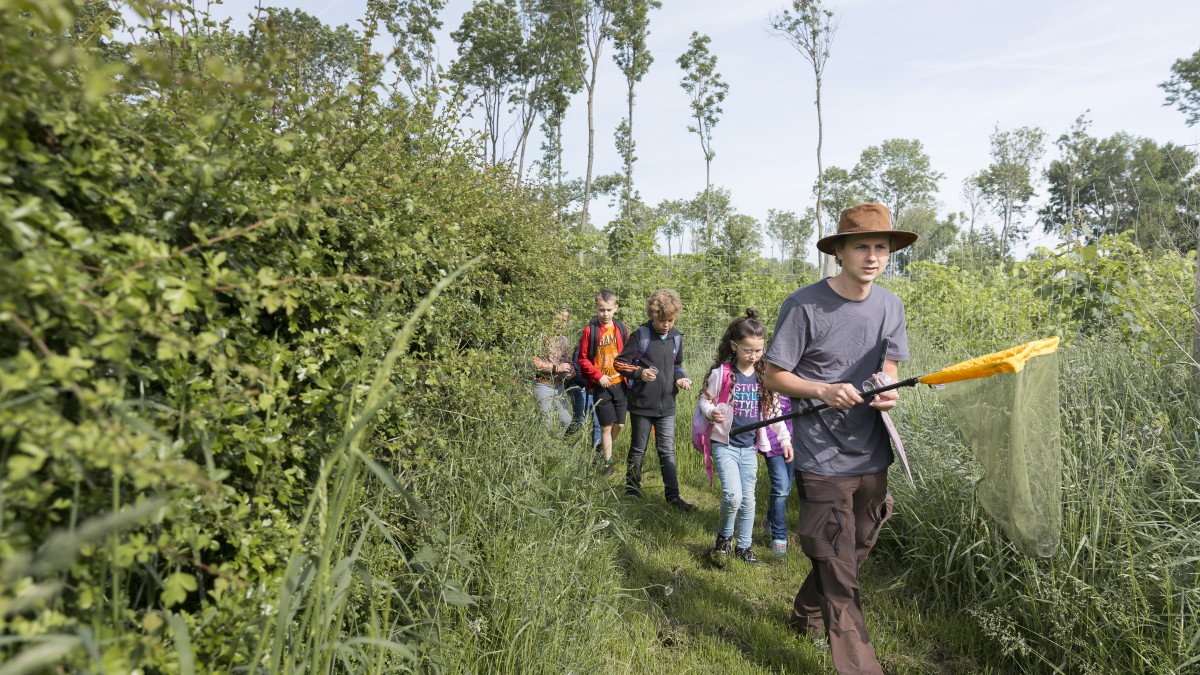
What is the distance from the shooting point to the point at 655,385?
19.6 feet

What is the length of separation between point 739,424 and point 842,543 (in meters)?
1.82

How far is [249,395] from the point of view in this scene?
141cm

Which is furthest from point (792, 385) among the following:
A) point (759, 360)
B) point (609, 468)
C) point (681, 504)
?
point (609, 468)

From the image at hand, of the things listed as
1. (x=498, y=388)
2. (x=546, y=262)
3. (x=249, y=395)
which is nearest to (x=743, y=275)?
(x=546, y=262)

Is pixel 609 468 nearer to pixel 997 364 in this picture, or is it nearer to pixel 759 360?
pixel 759 360

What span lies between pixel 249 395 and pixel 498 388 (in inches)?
103

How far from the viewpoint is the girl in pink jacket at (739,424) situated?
468 cm

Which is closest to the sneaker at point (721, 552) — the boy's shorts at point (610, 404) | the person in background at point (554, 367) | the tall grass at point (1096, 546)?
the tall grass at point (1096, 546)

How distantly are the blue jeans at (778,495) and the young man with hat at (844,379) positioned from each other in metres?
1.46

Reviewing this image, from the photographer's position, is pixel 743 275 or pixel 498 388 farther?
pixel 743 275

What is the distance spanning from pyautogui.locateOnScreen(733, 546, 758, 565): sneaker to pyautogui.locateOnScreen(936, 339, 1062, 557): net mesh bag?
1844mm

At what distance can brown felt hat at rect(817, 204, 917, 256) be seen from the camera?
3.20 metres

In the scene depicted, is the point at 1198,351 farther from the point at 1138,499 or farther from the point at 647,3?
the point at 647,3

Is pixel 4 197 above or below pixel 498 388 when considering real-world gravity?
above
